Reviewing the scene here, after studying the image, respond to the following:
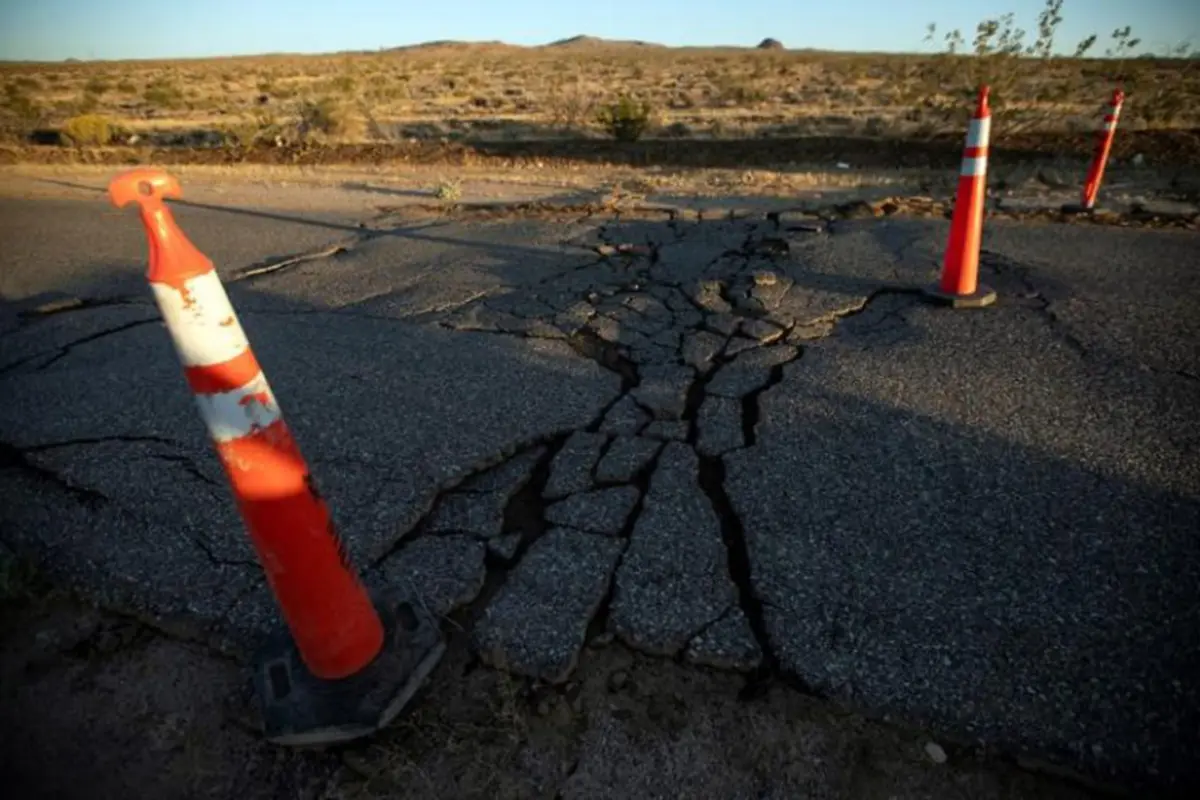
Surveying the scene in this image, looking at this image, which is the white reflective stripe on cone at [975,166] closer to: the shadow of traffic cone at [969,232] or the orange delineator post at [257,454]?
the shadow of traffic cone at [969,232]

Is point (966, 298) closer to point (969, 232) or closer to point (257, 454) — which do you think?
point (969, 232)

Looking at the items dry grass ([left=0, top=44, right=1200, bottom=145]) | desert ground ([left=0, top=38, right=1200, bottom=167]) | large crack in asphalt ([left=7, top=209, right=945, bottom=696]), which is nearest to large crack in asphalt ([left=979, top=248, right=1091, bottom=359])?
large crack in asphalt ([left=7, top=209, right=945, bottom=696])

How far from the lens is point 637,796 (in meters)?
1.51

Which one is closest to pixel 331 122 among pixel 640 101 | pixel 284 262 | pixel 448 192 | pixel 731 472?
pixel 448 192

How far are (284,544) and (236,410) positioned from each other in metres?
0.36

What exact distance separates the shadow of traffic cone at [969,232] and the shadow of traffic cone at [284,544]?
3.83m

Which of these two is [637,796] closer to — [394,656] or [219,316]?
[394,656]

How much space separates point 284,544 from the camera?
4.96 feet

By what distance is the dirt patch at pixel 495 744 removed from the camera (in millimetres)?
1528

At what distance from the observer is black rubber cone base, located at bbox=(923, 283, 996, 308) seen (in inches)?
157

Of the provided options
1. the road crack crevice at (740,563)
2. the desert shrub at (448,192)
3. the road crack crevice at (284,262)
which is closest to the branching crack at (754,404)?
the road crack crevice at (740,563)

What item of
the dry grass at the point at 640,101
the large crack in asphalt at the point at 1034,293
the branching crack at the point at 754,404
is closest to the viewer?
the branching crack at the point at 754,404

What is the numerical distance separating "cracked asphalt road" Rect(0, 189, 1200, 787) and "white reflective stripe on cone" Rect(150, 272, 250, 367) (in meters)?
1.05

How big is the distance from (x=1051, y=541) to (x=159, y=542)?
126 inches
